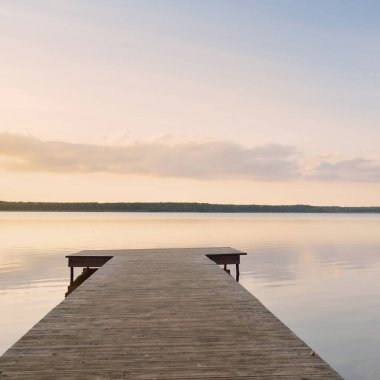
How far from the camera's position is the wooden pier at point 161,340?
4934mm

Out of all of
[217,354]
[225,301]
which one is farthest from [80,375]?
[225,301]

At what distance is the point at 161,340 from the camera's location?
6.06 metres

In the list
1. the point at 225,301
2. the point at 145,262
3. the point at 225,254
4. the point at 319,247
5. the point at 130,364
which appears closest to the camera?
the point at 130,364

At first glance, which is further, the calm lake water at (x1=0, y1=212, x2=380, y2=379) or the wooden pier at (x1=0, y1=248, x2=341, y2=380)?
the calm lake water at (x1=0, y1=212, x2=380, y2=379)

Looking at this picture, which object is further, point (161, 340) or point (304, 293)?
point (304, 293)

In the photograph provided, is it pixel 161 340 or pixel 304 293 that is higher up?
pixel 161 340

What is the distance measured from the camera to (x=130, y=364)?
5.14 m

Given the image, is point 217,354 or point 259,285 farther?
point 259,285

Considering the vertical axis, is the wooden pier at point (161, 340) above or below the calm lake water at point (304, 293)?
above

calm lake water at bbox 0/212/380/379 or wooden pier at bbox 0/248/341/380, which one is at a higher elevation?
wooden pier at bbox 0/248/341/380

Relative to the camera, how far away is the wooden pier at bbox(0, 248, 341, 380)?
4.93 metres

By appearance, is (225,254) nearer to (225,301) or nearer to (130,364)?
(225,301)

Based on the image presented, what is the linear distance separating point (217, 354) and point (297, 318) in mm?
11276

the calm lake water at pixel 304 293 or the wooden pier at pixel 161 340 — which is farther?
the calm lake water at pixel 304 293
